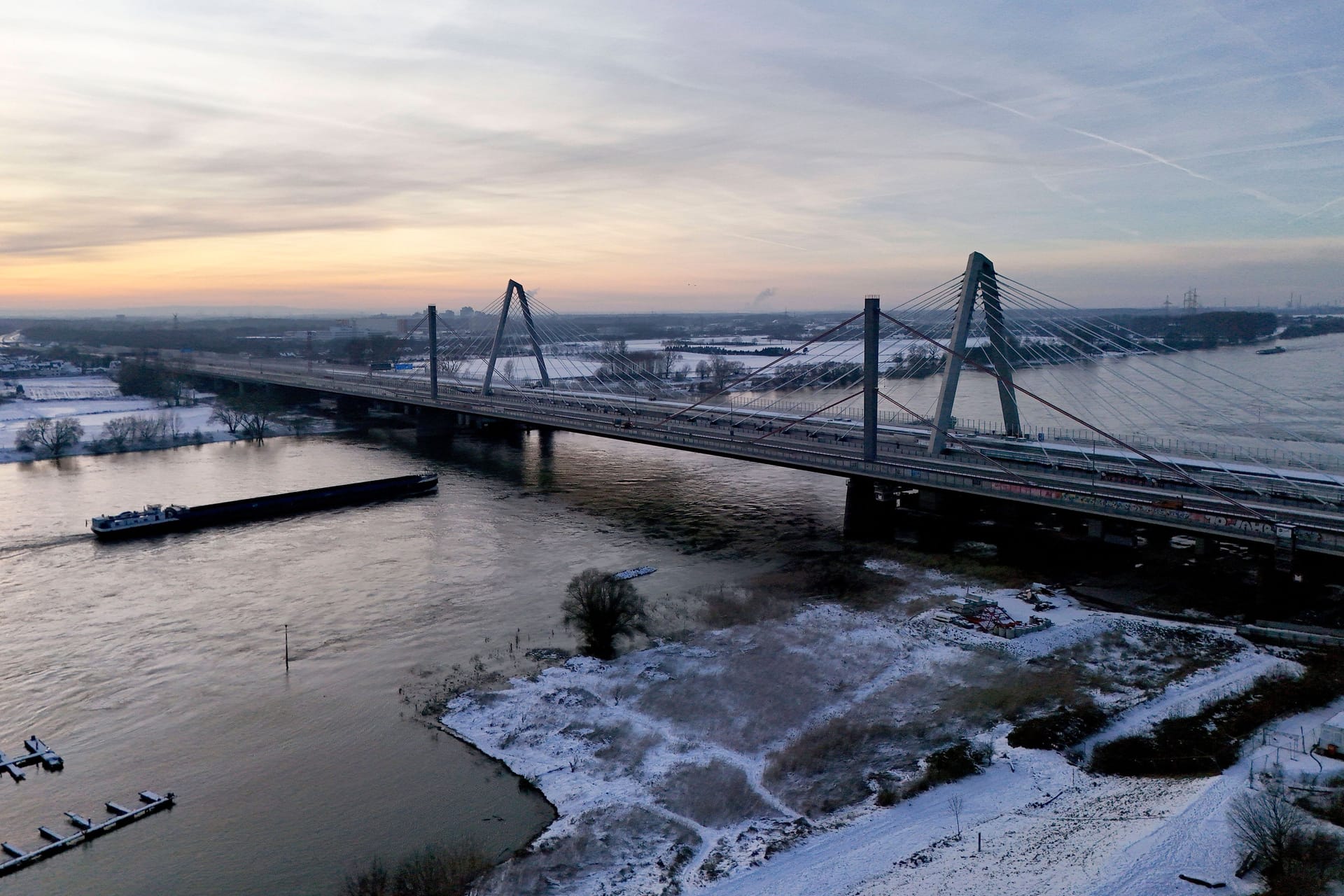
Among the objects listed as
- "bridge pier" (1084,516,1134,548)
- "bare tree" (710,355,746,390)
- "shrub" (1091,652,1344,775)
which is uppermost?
"bare tree" (710,355,746,390)

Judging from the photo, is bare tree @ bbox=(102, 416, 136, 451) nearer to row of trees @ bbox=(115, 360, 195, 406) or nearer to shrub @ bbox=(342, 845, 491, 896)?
row of trees @ bbox=(115, 360, 195, 406)

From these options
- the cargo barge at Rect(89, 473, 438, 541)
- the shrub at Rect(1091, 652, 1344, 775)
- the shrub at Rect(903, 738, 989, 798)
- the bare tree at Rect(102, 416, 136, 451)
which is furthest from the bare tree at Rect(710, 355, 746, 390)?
the shrub at Rect(903, 738, 989, 798)

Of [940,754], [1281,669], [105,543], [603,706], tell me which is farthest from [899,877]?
[105,543]

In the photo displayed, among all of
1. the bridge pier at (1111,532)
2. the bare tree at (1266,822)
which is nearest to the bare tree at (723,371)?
the bridge pier at (1111,532)

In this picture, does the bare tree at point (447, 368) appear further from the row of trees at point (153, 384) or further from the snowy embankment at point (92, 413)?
the row of trees at point (153, 384)

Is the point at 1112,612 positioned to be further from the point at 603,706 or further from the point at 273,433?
the point at 273,433

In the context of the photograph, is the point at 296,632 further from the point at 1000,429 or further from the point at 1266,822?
the point at 1000,429
